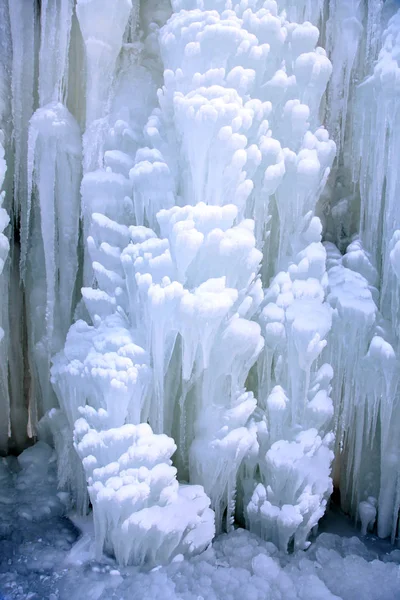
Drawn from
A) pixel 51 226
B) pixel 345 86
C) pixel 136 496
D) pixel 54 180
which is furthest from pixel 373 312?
pixel 54 180

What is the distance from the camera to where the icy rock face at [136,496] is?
Result: 4.03 metres

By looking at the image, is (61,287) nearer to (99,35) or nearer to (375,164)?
(99,35)

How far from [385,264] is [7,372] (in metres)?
3.97

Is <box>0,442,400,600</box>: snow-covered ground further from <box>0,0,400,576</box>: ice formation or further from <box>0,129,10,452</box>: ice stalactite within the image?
<box>0,129,10,452</box>: ice stalactite

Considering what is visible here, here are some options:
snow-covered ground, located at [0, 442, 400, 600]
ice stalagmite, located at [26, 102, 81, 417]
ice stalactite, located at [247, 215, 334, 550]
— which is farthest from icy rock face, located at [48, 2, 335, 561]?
ice stalagmite, located at [26, 102, 81, 417]

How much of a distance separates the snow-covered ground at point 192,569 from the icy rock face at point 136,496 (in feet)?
0.56

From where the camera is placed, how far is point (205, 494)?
14.6ft

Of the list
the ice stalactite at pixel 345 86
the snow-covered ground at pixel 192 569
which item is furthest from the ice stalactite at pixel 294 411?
the ice stalactite at pixel 345 86

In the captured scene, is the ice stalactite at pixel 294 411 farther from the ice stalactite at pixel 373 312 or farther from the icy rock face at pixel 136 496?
the icy rock face at pixel 136 496

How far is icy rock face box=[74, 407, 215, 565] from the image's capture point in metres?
4.03

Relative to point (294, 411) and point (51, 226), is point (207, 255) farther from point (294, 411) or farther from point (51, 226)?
point (51, 226)

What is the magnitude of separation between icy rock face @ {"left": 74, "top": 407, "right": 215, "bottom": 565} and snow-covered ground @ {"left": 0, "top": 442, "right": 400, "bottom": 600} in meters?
0.17

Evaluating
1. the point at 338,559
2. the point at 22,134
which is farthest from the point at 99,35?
the point at 338,559

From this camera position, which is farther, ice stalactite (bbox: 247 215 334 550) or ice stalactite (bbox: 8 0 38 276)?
ice stalactite (bbox: 8 0 38 276)
